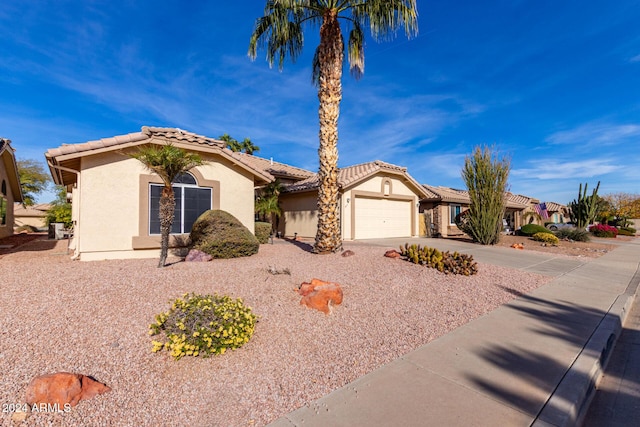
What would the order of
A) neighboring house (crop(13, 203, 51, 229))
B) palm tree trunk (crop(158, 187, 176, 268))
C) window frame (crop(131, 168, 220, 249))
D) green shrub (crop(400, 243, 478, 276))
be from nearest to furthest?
palm tree trunk (crop(158, 187, 176, 268)) → green shrub (crop(400, 243, 478, 276)) → window frame (crop(131, 168, 220, 249)) → neighboring house (crop(13, 203, 51, 229))

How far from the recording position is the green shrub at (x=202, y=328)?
3.57 metres

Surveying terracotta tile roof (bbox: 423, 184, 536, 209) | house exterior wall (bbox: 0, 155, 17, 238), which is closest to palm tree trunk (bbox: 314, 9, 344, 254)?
terracotta tile roof (bbox: 423, 184, 536, 209)

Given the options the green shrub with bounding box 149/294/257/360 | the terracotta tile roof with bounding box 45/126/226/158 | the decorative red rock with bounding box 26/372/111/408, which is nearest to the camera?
the decorative red rock with bounding box 26/372/111/408

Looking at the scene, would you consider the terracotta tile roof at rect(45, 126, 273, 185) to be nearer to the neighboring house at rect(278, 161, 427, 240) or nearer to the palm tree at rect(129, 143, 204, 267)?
the palm tree at rect(129, 143, 204, 267)

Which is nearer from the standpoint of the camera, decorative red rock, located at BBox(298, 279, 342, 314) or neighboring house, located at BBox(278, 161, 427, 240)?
decorative red rock, located at BBox(298, 279, 342, 314)

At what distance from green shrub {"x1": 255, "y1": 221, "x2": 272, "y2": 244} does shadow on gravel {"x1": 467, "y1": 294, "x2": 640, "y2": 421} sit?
10.2 m

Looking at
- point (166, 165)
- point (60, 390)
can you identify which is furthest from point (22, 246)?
point (60, 390)

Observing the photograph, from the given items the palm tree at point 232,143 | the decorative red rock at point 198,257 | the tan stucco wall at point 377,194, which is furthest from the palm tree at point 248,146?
the decorative red rock at point 198,257

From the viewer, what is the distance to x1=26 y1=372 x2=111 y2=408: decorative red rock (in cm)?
267

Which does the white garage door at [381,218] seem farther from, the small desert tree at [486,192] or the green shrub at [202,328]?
the green shrub at [202,328]

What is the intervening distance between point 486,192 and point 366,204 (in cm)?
633

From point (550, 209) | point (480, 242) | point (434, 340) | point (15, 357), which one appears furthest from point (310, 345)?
point (550, 209)

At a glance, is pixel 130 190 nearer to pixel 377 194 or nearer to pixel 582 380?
pixel 582 380

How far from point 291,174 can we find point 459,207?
47.5 feet
